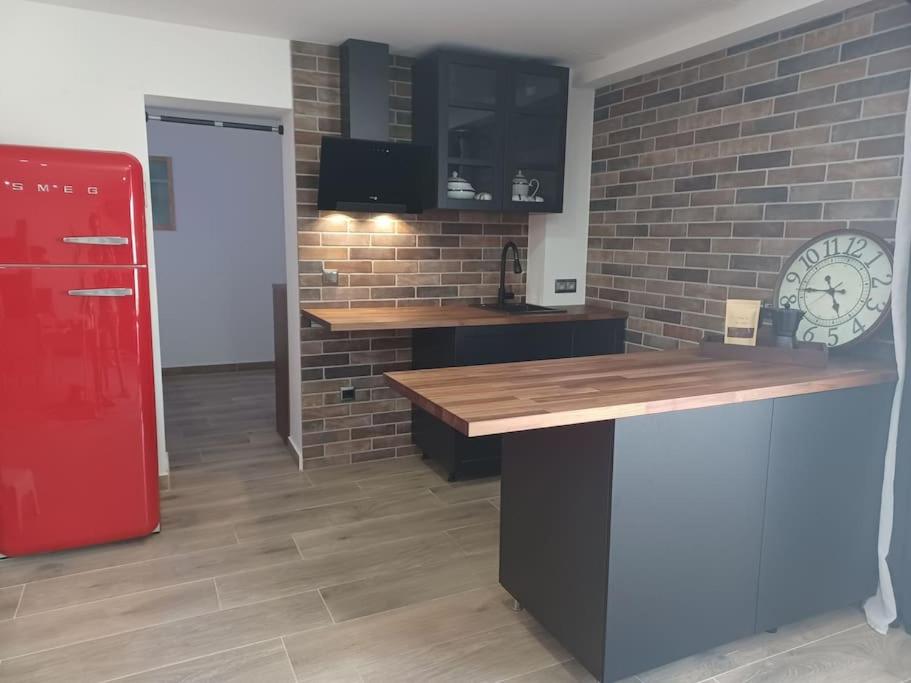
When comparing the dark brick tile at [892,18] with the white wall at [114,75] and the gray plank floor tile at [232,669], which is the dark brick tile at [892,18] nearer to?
the white wall at [114,75]

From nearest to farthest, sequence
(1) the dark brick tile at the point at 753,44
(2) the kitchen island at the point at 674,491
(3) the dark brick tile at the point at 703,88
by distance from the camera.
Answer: (2) the kitchen island at the point at 674,491 → (1) the dark brick tile at the point at 753,44 → (3) the dark brick tile at the point at 703,88

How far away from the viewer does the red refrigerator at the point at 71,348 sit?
8.07ft

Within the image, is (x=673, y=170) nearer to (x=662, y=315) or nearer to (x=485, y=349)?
(x=662, y=315)

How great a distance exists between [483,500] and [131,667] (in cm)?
175

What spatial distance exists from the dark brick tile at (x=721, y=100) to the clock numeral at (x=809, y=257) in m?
0.87

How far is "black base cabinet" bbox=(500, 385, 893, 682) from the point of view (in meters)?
1.81

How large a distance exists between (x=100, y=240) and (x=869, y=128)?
2.99 meters

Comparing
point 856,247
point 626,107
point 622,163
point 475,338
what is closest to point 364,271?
point 475,338

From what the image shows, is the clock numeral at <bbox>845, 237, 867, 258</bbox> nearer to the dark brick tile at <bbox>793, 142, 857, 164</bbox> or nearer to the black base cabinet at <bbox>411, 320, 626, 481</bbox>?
the dark brick tile at <bbox>793, 142, 857, 164</bbox>

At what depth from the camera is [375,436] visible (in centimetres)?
389

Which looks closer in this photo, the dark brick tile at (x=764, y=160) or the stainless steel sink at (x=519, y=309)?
the dark brick tile at (x=764, y=160)

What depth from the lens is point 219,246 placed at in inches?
244

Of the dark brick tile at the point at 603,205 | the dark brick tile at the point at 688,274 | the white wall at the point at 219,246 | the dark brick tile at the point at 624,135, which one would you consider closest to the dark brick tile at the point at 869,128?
the dark brick tile at the point at 688,274

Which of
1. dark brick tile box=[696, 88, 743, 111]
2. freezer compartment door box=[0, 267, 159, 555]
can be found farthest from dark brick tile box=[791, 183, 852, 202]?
freezer compartment door box=[0, 267, 159, 555]
